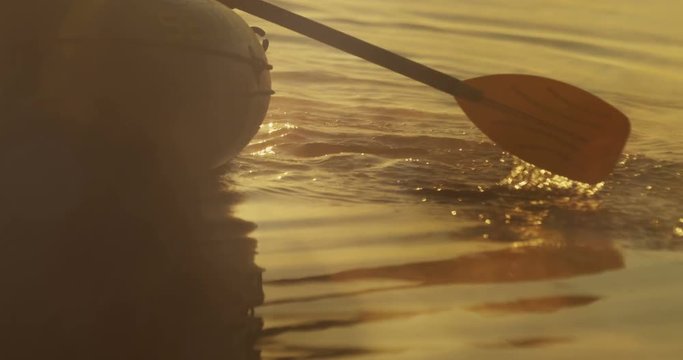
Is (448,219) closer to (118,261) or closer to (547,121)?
(547,121)

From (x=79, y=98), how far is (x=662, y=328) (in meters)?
1.89

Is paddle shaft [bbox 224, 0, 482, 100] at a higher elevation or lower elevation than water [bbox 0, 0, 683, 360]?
higher

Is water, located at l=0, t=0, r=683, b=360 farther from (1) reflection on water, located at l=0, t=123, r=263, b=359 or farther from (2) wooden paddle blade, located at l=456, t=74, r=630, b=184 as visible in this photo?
(2) wooden paddle blade, located at l=456, t=74, r=630, b=184

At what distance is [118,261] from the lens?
3445 mm

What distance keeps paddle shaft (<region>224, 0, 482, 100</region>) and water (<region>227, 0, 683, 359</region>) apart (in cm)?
41

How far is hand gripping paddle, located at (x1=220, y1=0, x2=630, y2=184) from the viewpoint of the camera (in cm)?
457

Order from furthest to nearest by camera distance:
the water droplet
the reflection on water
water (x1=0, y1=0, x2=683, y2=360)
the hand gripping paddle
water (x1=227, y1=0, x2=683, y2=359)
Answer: the hand gripping paddle
the water droplet
water (x1=227, y1=0, x2=683, y2=359)
water (x1=0, y1=0, x2=683, y2=360)
the reflection on water

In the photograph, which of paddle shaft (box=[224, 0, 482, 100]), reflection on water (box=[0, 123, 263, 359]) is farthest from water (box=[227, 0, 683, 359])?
paddle shaft (box=[224, 0, 482, 100])

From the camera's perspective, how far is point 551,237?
13.2 ft

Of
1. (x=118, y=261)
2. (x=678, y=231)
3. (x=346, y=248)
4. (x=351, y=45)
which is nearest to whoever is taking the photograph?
(x=118, y=261)

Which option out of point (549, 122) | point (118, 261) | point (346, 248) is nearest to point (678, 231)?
point (549, 122)

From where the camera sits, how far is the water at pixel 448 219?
3031mm

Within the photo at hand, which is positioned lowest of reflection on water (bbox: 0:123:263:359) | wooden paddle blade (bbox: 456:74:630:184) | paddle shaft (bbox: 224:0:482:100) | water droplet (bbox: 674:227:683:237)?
reflection on water (bbox: 0:123:263:359)

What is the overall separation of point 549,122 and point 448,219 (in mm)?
729
